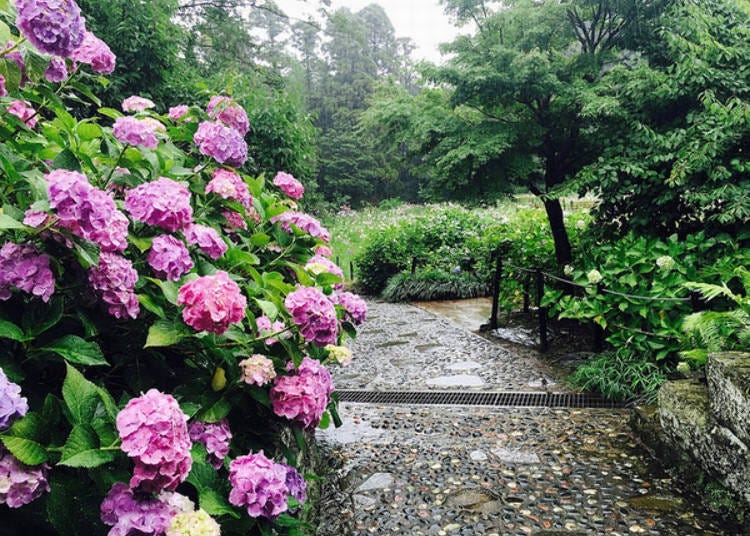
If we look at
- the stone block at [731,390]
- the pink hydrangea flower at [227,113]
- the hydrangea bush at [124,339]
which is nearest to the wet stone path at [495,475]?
the stone block at [731,390]

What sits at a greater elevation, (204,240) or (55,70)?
(55,70)

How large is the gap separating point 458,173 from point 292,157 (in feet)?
4.98

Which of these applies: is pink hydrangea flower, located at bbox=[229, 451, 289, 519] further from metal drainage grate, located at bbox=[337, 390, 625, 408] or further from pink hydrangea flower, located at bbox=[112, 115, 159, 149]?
metal drainage grate, located at bbox=[337, 390, 625, 408]

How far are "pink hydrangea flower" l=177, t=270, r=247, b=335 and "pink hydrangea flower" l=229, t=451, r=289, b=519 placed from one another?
321mm

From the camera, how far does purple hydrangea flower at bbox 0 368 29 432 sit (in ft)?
2.83

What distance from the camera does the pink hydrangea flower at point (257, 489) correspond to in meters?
1.16

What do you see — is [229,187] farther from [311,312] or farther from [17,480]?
[17,480]

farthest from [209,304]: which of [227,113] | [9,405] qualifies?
[227,113]

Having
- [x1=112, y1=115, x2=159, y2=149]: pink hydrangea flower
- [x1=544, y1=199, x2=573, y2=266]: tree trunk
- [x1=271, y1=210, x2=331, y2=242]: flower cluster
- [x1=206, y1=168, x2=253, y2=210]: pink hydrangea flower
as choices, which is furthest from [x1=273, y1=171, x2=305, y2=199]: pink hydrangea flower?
Answer: [x1=544, y1=199, x2=573, y2=266]: tree trunk

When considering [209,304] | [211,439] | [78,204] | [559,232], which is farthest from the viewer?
[559,232]

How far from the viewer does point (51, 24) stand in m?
1.10

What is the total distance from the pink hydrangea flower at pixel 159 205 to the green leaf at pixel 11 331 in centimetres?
37

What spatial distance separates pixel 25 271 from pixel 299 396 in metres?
0.73

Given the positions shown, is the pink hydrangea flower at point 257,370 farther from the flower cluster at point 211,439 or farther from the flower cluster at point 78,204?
the flower cluster at point 78,204
